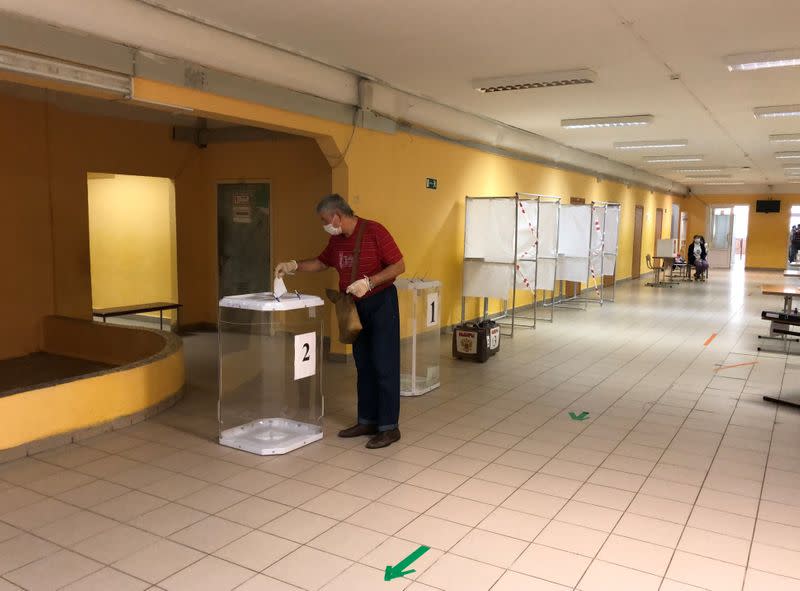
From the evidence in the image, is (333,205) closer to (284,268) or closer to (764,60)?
Result: (284,268)

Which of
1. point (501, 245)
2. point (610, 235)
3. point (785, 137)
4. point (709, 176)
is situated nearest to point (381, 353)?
point (501, 245)

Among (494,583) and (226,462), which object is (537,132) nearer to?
(226,462)

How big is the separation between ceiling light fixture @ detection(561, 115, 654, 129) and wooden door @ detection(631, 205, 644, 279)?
9.75 meters

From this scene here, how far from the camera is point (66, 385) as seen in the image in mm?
4324

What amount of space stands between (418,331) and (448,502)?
2615mm

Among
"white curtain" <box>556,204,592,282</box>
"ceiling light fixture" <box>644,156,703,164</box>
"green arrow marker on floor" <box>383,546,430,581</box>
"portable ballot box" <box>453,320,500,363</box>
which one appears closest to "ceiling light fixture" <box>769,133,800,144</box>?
"ceiling light fixture" <box>644,156,703,164</box>

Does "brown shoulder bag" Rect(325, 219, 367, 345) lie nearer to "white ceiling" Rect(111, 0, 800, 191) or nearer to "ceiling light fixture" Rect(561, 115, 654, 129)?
"white ceiling" Rect(111, 0, 800, 191)

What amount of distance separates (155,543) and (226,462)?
1077 millimetres

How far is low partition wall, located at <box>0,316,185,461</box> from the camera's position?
4.09 metres

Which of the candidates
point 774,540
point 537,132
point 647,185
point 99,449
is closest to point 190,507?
point 99,449

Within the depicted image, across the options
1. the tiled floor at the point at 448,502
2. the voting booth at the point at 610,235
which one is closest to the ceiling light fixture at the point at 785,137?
the voting booth at the point at 610,235

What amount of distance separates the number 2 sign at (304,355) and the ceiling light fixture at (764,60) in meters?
4.59

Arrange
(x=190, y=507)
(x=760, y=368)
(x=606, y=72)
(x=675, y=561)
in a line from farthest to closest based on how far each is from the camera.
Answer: (x=760, y=368) → (x=606, y=72) → (x=190, y=507) → (x=675, y=561)

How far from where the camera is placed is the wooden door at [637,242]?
1871 cm
